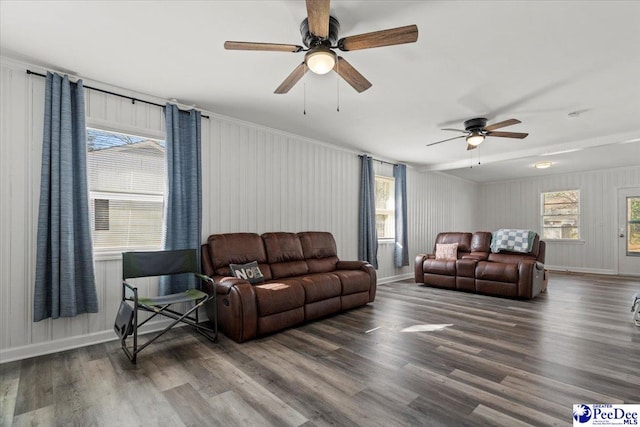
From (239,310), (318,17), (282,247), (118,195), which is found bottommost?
(239,310)

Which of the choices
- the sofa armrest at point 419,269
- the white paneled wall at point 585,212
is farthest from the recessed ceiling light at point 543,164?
the sofa armrest at point 419,269

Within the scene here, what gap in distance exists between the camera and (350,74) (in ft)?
7.81

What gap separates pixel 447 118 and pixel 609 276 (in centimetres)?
602

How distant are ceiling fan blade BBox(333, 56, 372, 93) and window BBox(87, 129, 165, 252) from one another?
2.25 metres

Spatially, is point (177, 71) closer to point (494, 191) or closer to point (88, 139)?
point (88, 139)

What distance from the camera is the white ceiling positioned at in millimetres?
2059

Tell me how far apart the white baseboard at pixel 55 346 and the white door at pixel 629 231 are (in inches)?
369

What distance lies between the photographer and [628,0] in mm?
1914

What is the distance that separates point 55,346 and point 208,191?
2031 mm

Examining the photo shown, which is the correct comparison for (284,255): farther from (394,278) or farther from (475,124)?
(394,278)

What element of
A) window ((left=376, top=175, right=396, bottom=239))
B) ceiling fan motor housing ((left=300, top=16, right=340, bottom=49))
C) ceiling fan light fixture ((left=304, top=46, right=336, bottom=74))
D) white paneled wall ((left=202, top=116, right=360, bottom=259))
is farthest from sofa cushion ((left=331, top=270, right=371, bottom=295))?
ceiling fan motor housing ((left=300, top=16, right=340, bottom=49))

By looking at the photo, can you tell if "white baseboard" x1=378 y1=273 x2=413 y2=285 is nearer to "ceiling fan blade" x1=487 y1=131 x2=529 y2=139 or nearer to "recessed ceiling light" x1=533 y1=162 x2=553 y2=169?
"ceiling fan blade" x1=487 y1=131 x2=529 y2=139

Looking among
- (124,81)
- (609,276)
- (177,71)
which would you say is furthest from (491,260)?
(124,81)

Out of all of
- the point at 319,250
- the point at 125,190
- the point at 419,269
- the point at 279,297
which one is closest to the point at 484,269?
the point at 419,269
